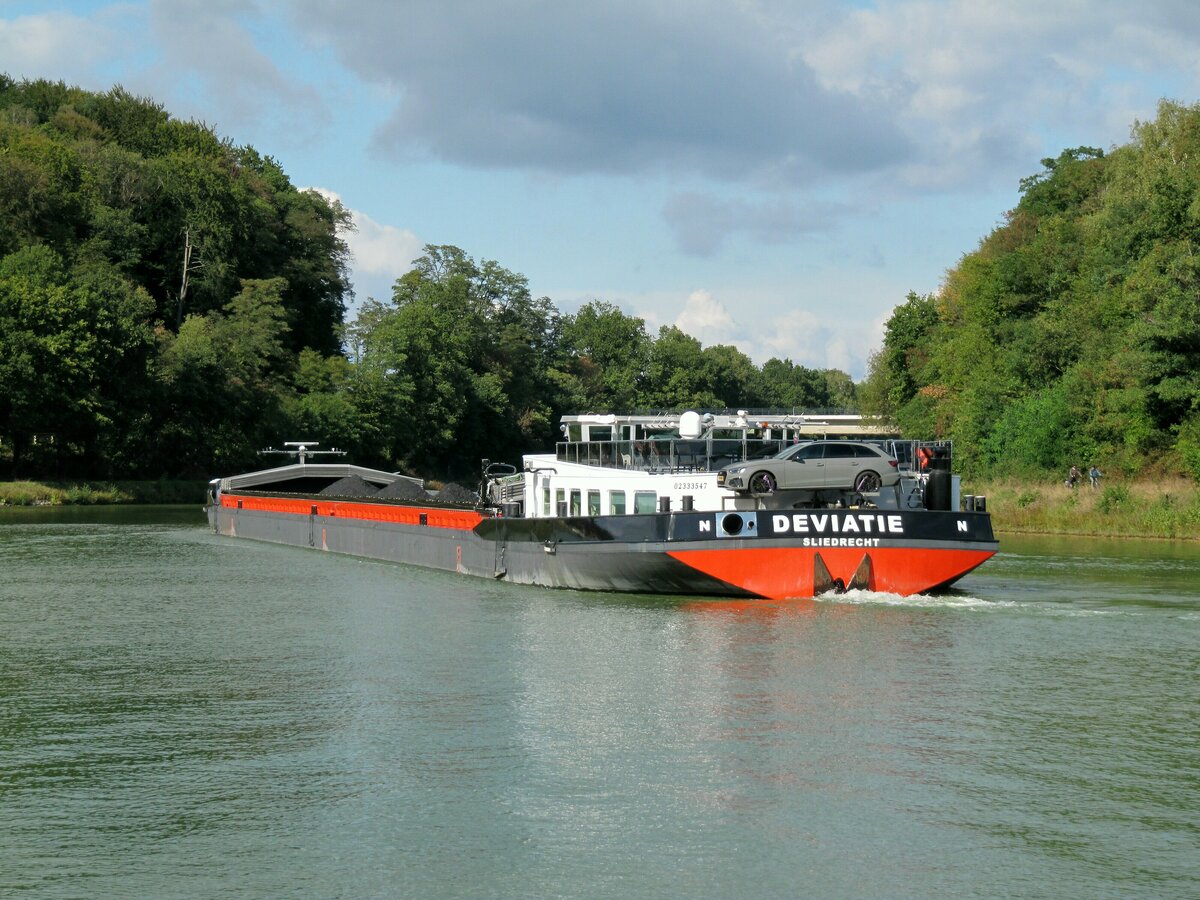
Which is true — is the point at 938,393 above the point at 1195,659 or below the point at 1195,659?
above

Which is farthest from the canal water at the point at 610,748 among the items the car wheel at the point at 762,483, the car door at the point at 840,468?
the car door at the point at 840,468

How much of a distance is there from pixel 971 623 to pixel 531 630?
733cm

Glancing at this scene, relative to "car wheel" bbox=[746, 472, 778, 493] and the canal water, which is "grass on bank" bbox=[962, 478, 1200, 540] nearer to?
the canal water

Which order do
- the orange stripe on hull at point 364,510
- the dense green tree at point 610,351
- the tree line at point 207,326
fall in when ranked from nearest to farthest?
the orange stripe on hull at point 364,510 → the tree line at point 207,326 → the dense green tree at point 610,351

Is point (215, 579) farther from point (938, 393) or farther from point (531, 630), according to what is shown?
point (938, 393)

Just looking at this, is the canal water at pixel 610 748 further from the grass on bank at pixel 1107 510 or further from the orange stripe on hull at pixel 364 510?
the grass on bank at pixel 1107 510

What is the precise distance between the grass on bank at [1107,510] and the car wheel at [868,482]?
2016 centimetres

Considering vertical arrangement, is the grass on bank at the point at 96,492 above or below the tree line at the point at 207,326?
below

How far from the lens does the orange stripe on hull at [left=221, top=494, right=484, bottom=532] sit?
35.3 meters

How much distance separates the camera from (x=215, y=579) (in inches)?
1329

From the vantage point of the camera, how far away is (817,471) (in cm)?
2642

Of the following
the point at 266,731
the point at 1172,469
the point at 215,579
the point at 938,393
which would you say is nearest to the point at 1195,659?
the point at 266,731

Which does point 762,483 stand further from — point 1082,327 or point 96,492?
point 96,492

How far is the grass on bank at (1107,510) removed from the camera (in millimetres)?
43469
